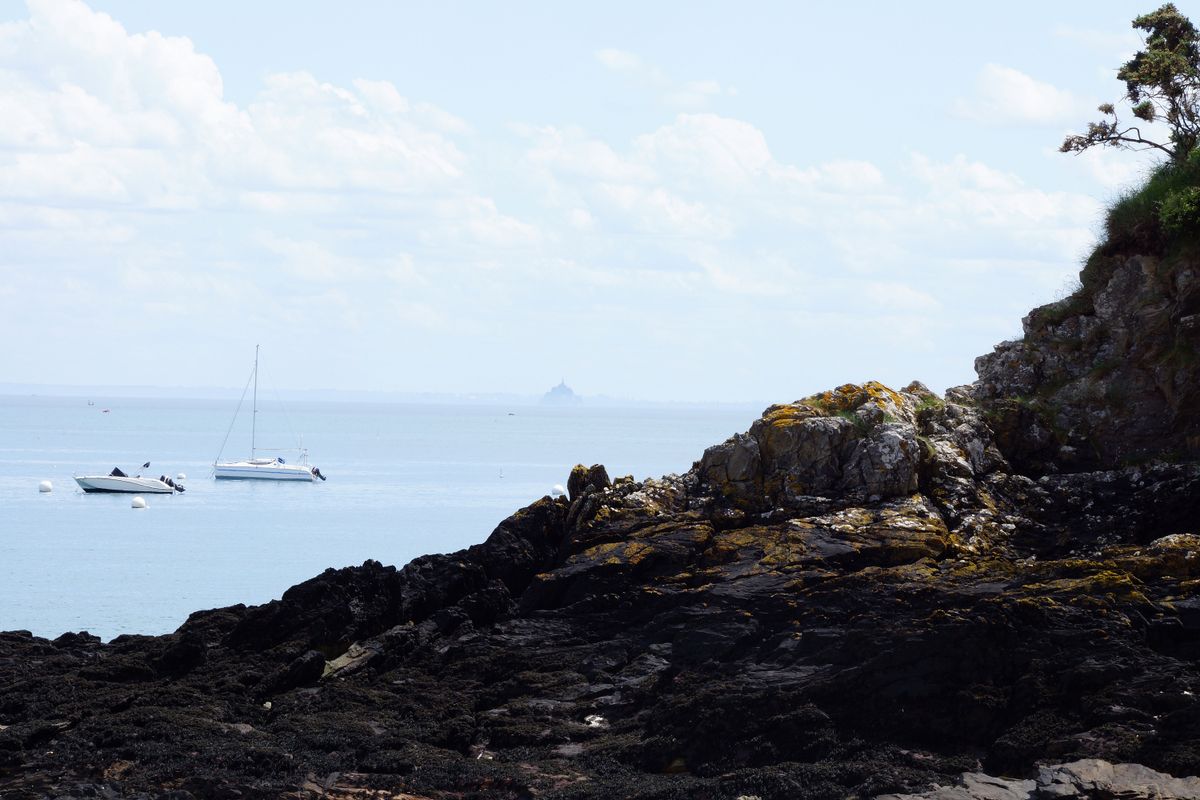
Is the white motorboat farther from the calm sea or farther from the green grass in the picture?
the green grass

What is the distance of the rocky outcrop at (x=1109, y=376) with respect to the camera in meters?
23.0

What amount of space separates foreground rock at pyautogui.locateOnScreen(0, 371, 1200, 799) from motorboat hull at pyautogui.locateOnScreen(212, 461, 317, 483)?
70.4m

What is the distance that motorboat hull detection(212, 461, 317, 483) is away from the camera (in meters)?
95.8

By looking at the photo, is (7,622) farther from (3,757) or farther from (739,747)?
(739,747)

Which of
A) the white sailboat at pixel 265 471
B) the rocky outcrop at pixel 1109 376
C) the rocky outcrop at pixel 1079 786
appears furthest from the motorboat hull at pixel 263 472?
the rocky outcrop at pixel 1079 786

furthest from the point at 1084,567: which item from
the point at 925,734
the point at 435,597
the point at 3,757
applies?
the point at 3,757

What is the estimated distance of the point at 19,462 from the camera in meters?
114

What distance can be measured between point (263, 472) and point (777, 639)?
82970 mm

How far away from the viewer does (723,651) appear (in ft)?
62.8

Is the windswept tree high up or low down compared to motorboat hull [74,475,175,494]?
up

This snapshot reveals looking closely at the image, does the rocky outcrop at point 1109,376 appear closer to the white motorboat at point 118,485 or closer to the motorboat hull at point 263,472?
the white motorboat at point 118,485

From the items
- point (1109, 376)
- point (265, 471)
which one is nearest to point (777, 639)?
point (1109, 376)

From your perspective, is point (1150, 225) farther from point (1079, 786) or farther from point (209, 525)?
point (209, 525)

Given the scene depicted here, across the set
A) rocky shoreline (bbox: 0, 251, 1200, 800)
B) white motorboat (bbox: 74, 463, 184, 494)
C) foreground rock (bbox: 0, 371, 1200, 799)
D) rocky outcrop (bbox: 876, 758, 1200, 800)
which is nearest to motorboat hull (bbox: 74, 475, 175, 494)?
white motorboat (bbox: 74, 463, 184, 494)
